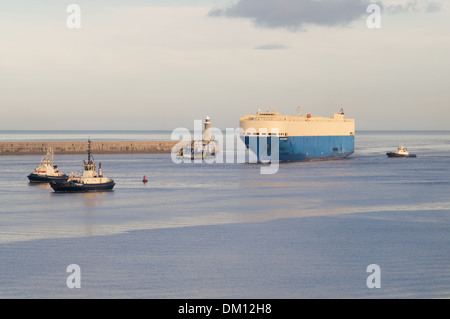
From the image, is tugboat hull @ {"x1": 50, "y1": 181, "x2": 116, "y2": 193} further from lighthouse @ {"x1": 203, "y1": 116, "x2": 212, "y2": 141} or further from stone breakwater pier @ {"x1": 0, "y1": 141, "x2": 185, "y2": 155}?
lighthouse @ {"x1": 203, "y1": 116, "x2": 212, "y2": 141}

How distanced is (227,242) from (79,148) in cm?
11988

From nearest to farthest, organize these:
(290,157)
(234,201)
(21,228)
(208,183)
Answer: (21,228)
(234,201)
(208,183)
(290,157)

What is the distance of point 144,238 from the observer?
3697 centimetres

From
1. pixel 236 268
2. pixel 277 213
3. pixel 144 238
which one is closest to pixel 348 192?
pixel 277 213

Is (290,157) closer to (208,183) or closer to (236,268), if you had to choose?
(208,183)

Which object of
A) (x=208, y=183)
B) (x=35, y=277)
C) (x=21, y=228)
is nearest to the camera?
(x=35, y=277)

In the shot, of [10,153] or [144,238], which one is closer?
[144,238]

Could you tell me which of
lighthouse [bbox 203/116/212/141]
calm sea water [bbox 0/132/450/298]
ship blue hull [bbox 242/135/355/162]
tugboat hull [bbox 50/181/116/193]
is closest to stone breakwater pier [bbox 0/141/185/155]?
lighthouse [bbox 203/116/212/141]

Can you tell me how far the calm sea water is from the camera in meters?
26.5

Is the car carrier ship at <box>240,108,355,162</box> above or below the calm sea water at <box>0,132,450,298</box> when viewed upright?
above

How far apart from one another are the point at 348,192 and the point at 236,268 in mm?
36243

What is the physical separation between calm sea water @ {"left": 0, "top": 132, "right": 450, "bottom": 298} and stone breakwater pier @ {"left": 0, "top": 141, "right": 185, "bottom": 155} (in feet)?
265

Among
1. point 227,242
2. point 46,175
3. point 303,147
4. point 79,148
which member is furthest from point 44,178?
point 79,148

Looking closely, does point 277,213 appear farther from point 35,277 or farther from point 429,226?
point 35,277
